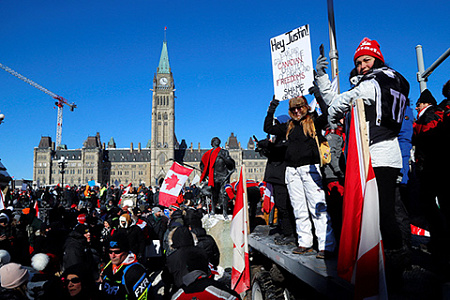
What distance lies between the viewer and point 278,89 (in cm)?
586

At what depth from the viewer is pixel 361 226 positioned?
2441 mm

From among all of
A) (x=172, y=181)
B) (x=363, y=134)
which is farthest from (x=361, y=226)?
(x=172, y=181)

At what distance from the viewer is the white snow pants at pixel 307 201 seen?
4.17 metres

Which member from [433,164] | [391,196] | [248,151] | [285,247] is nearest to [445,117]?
[433,164]

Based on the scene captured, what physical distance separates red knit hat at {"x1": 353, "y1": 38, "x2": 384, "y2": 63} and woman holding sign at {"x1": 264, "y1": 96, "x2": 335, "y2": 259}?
112 centimetres

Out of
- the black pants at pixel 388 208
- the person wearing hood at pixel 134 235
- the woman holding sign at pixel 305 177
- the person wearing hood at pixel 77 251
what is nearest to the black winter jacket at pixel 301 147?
the woman holding sign at pixel 305 177

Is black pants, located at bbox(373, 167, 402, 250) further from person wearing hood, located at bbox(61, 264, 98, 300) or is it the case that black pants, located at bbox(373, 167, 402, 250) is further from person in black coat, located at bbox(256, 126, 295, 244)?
person wearing hood, located at bbox(61, 264, 98, 300)

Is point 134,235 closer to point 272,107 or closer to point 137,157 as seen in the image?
point 272,107

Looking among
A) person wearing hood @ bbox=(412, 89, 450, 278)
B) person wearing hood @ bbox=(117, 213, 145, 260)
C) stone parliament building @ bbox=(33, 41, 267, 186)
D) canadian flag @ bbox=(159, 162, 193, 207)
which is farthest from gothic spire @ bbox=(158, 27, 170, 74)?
person wearing hood @ bbox=(412, 89, 450, 278)

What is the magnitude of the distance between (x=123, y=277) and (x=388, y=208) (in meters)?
2.85

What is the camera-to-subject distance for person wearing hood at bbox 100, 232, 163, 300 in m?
3.85

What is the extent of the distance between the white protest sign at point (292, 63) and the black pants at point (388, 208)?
2.82 meters

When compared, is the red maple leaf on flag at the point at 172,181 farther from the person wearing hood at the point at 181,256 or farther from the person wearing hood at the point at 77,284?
the person wearing hood at the point at 77,284

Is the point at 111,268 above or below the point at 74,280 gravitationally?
below
